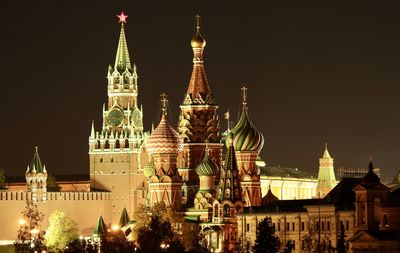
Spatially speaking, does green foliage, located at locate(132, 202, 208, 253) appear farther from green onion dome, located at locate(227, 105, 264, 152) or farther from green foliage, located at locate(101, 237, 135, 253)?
green onion dome, located at locate(227, 105, 264, 152)

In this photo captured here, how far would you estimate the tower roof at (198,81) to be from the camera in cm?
10988

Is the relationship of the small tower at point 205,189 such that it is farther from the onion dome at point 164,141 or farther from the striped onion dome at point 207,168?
the onion dome at point 164,141

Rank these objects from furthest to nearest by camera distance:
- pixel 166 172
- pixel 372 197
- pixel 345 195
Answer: pixel 166 172, pixel 345 195, pixel 372 197

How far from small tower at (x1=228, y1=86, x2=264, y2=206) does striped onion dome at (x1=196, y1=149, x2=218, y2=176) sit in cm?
241

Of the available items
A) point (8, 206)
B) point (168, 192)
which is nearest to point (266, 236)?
point (168, 192)

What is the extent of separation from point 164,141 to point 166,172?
2169 millimetres

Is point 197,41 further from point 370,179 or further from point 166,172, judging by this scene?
point 370,179

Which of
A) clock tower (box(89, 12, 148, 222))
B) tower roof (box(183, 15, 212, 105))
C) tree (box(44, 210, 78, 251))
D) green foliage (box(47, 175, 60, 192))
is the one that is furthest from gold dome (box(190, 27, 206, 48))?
green foliage (box(47, 175, 60, 192))

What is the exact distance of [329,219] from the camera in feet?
309

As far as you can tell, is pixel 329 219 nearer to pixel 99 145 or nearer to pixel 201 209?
pixel 201 209

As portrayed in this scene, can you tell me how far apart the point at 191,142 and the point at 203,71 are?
4.95m

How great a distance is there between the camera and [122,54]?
5674 inches

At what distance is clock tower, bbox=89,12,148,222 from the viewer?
465 feet

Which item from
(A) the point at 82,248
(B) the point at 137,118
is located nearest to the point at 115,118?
(B) the point at 137,118
